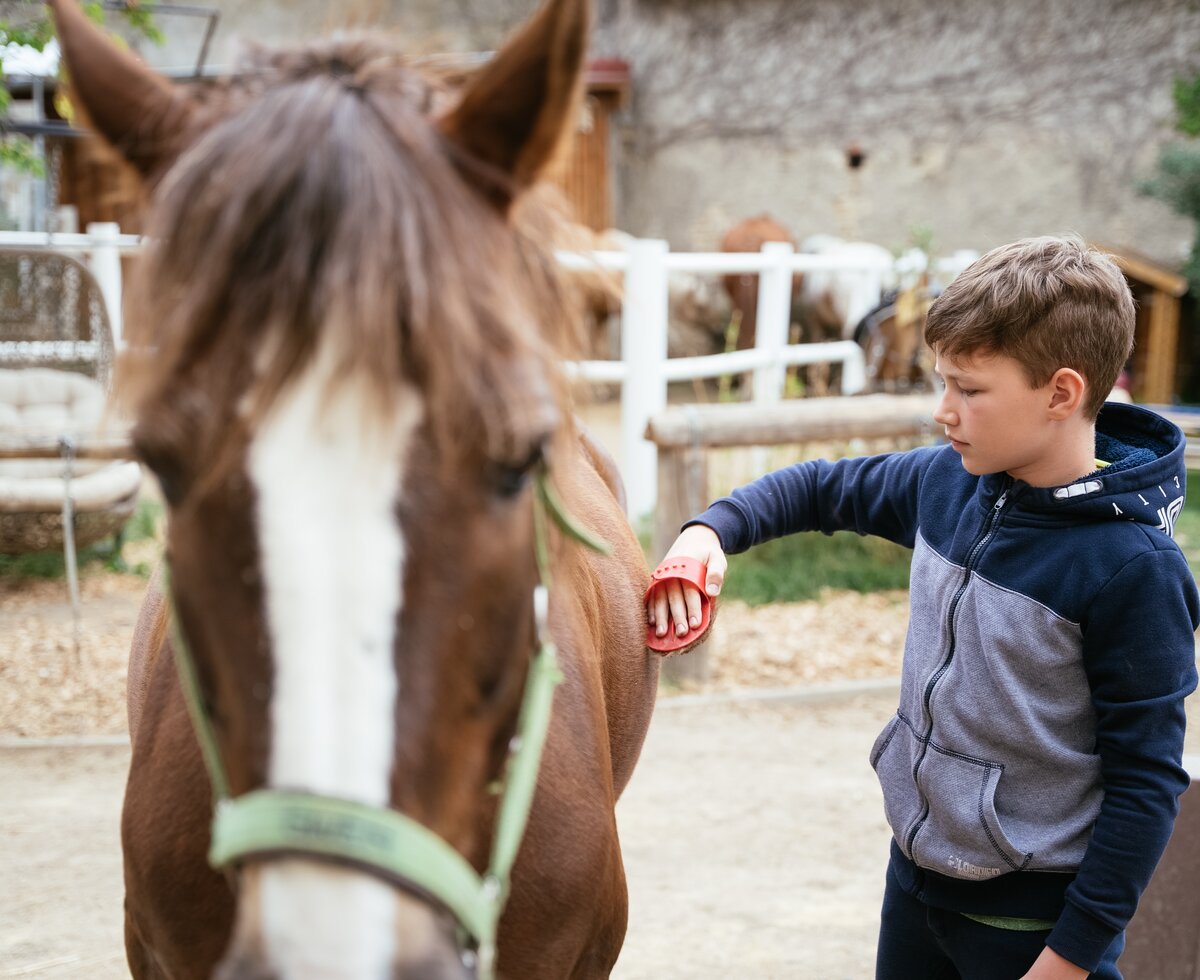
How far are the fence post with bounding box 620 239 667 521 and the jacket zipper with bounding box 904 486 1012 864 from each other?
5.13 m

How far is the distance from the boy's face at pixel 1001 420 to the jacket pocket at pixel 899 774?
0.45 meters

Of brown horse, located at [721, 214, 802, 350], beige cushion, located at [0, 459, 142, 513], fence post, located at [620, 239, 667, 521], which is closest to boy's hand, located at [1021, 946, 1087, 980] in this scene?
beige cushion, located at [0, 459, 142, 513]

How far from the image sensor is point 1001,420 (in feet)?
5.48

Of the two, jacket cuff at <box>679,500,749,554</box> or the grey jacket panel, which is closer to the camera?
the grey jacket panel

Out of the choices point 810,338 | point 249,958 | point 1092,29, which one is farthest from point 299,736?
point 1092,29

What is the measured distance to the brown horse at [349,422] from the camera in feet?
3.15

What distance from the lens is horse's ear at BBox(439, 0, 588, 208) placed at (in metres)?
1.11

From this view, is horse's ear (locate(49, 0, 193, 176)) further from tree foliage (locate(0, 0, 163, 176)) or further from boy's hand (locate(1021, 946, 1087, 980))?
tree foliage (locate(0, 0, 163, 176))

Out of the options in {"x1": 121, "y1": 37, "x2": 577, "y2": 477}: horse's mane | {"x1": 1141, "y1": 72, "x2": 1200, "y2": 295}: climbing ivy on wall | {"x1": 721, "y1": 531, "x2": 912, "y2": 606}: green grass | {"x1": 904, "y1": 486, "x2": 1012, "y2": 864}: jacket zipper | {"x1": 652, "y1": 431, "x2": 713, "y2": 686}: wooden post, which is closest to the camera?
{"x1": 121, "y1": 37, "x2": 577, "y2": 477}: horse's mane

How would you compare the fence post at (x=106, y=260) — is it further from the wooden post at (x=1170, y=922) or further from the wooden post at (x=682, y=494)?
the wooden post at (x=1170, y=922)

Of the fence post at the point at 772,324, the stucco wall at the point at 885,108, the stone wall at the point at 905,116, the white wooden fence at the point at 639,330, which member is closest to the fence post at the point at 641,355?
the white wooden fence at the point at 639,330

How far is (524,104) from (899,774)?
4.02 feet

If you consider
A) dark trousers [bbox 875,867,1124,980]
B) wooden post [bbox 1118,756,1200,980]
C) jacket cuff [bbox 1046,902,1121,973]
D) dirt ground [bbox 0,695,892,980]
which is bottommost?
dirt ground [bbox 0,695,892,980]

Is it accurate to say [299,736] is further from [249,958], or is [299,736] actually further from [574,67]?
[574,67]
